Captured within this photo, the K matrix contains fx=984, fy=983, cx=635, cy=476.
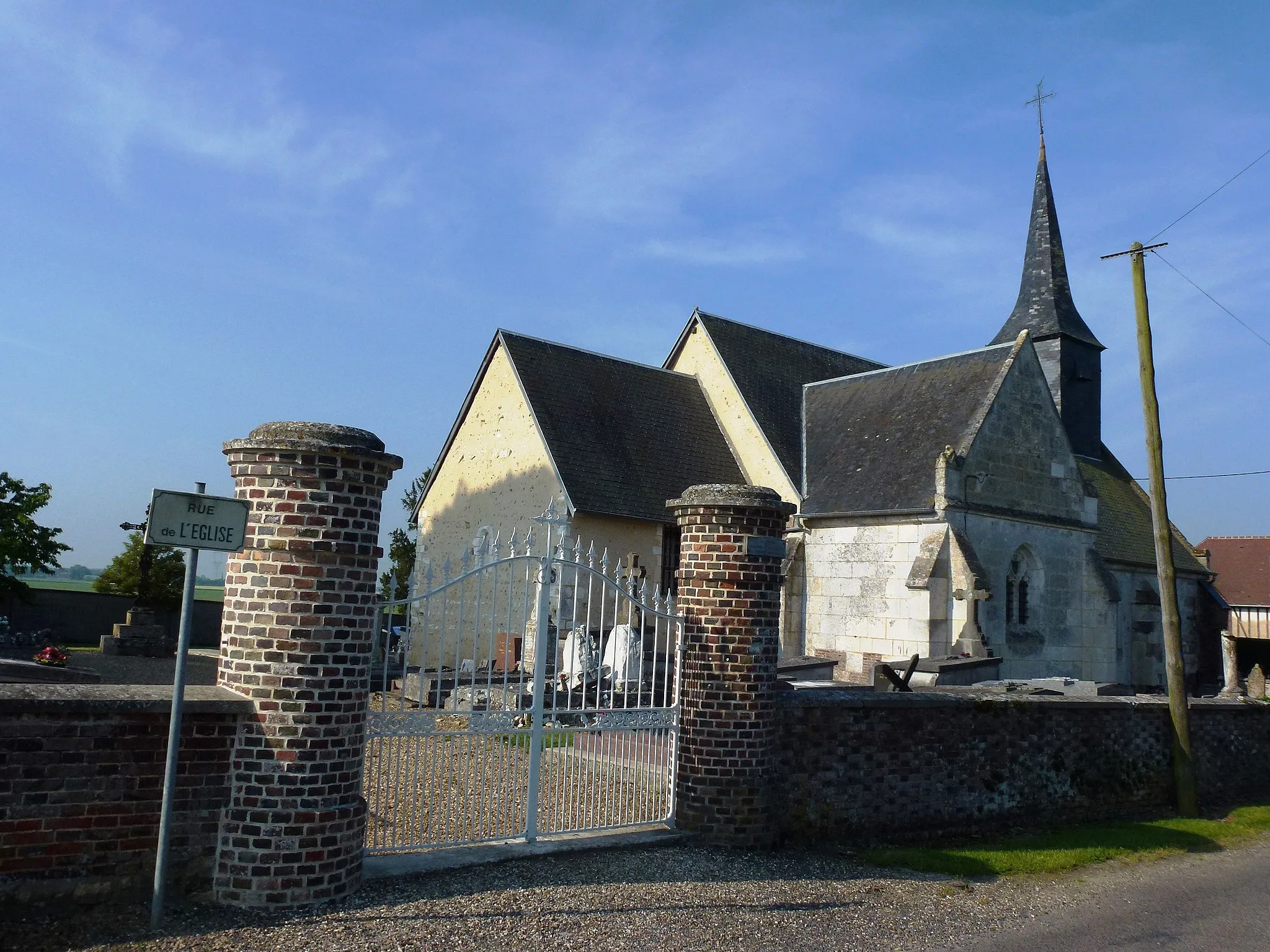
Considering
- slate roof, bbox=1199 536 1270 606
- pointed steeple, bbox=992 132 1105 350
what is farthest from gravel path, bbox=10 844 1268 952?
slate roof, bbox=1199 536 1270 606

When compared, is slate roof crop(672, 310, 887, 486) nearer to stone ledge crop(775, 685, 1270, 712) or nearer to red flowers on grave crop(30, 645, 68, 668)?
stone ledge crop(775, 685, 1270, 712)

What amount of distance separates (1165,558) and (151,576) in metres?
27.4

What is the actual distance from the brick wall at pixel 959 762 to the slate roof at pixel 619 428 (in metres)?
10.3

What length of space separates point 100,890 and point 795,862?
4.62 metres

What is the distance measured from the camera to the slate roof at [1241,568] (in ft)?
115

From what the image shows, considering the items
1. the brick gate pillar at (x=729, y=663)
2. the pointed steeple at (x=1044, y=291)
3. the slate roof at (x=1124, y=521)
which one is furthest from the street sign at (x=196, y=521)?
the pointed steeple at (x=1044, y=291)

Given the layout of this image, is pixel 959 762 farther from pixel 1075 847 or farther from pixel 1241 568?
pixel 1241 568

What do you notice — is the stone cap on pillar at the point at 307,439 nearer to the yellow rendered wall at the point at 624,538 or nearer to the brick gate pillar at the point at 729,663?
the brick gate pillar at the point at 729,663

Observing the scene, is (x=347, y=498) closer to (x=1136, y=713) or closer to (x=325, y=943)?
(x=325, y=943)

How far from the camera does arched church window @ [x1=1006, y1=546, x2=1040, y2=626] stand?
66.6ft

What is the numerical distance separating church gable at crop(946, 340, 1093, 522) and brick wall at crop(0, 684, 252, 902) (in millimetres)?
15556

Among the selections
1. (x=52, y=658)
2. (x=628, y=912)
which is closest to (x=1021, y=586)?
(x=628, y=912)

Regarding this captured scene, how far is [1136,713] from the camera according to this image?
11.0 meters

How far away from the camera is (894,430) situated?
846 inches
